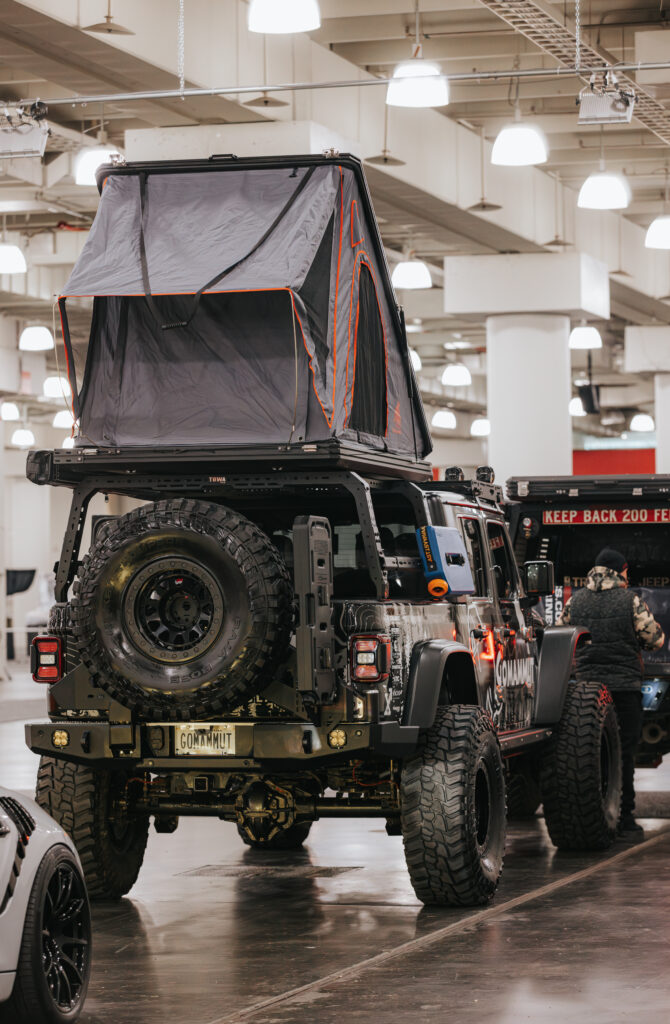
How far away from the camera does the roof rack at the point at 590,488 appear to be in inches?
529

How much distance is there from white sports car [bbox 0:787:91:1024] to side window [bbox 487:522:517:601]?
4.56 meters

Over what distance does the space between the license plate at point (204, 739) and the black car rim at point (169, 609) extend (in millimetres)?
463

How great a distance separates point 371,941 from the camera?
8.21 metres

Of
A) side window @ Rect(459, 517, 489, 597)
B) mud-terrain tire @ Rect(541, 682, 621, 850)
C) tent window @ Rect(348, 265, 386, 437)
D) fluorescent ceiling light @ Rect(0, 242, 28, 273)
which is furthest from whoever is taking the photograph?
fluorescent ceiling light @ Rect(0, 242, 28, 273)

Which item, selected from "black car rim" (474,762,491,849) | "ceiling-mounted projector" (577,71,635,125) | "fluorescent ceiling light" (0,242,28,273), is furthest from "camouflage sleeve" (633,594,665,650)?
"fluorescent ceiling light" (0,242,28,273)

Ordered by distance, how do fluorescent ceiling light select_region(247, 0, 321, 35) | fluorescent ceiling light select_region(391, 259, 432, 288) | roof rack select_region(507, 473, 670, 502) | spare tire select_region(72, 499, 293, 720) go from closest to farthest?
spare tire select_region(72, 499, 293, 720) < fluorescent ceiling light select_region(247, 0, 321, 35) < roof rack select_region(507, 473, 670, 502) < fluorescent ceiling light select_region(391, 259, 432, 288)

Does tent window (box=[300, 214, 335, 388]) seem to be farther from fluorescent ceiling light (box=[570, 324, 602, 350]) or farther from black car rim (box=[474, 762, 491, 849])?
fluorescent ceiling light (box=[570, 324, 602, 350])

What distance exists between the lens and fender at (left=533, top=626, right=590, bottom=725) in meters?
10.9

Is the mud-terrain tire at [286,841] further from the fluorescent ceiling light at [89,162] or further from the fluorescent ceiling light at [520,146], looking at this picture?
the fluorescent ceiling light at [89,162]

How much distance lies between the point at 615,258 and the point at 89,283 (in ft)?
52.7

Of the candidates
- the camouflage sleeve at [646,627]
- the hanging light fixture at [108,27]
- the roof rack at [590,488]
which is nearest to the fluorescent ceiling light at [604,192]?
the roof rack at [590,488]

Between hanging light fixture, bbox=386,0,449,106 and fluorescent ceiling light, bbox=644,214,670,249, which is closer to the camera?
hanging light fixture, bbox=386,0,449,106

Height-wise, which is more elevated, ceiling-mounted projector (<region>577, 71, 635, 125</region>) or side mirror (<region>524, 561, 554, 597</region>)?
ceiling-mounted projector (<region>577, 71, 635, 125</region>)

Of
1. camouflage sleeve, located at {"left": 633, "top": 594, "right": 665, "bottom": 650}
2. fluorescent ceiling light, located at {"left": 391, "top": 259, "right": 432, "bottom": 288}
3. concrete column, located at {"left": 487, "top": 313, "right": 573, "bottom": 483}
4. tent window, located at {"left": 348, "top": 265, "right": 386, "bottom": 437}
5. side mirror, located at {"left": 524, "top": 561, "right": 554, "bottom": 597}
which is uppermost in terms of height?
fluorescent ceiling light, located at {"left": 391, "top": 259, "right": 432, "bottom": 288}
